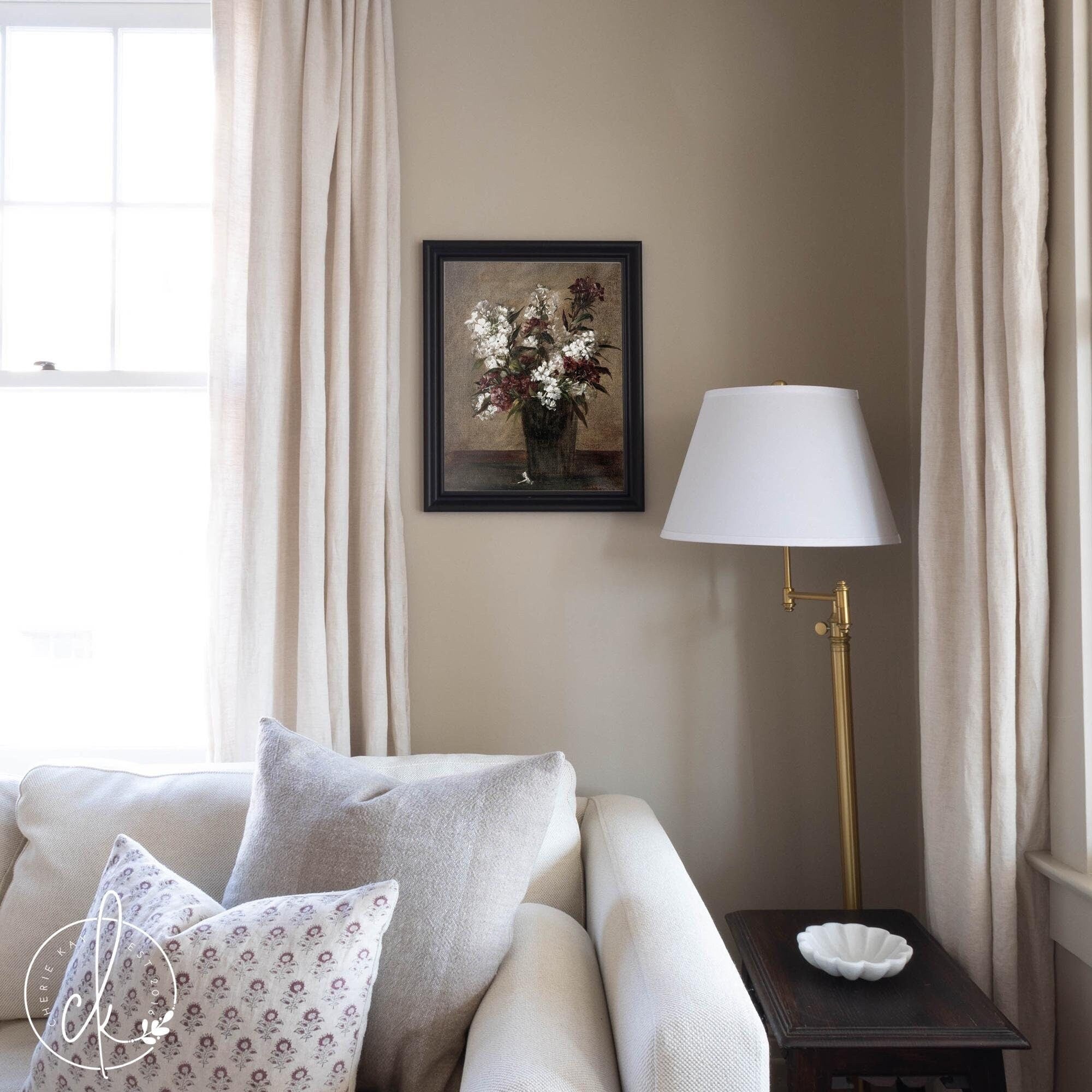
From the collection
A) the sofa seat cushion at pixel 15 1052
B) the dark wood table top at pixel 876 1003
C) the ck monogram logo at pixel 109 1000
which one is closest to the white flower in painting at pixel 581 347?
the dark wood table top at pixel 876 1003

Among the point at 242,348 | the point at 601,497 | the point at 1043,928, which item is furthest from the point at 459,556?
the point at 1043,928

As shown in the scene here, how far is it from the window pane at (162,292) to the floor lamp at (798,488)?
1.25m

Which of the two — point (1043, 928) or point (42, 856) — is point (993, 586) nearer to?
point (1043, 928)

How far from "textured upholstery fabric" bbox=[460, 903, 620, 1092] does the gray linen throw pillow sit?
6cm

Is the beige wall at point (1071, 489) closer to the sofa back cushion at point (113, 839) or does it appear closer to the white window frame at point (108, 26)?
the sofa back cushion at point (113, 839)

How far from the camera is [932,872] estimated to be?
5.41ft

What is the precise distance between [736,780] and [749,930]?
473 millimetres

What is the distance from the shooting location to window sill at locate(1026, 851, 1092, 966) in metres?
1.39

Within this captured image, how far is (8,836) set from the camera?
63.2 inches

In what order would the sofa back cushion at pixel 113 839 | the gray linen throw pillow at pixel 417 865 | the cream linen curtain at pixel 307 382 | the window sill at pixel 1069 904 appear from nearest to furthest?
the gray linen throw pillow at pixel 417 865 → the window sill at pixel 1069 904 → the sofa back cushion at pixel 113 839 → the cream linen curtain at pixel 307 382

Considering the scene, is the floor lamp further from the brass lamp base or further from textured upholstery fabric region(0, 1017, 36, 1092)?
textured upholstery fabric region(0, 1017, 36, 1092)

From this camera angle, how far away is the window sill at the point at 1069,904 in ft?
4.58

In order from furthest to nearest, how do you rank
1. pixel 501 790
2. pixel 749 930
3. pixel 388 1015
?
pixel 749 930 < pixel 501 790 < pixel 388 1015

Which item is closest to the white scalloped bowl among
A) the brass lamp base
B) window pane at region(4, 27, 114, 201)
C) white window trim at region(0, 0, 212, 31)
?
the brass lamp base
